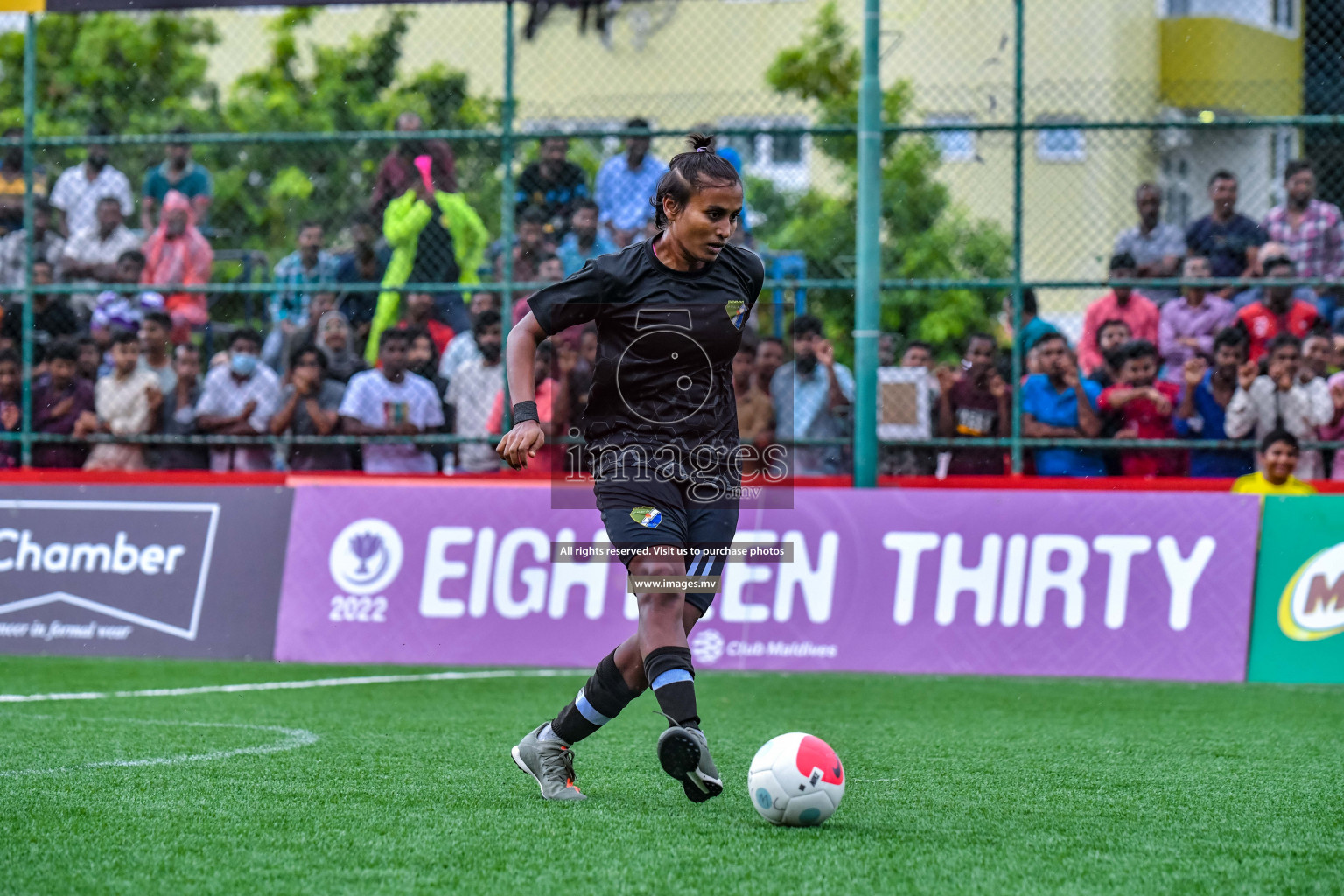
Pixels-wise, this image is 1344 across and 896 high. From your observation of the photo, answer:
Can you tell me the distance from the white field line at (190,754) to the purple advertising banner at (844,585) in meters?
2.72

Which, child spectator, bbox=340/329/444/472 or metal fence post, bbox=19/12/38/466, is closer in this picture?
child spectator, bbox=340/329/444/472

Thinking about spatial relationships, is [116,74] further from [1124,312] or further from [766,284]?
[1124,312]

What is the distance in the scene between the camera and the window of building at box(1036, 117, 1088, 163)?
407 inches

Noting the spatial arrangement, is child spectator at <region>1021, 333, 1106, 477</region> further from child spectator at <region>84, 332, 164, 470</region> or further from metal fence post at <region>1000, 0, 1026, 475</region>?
child spectator at <region>84, 332, 164, 470</region>

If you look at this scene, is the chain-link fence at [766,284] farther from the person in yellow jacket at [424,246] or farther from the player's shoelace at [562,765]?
the player's shoelace at [562,765]

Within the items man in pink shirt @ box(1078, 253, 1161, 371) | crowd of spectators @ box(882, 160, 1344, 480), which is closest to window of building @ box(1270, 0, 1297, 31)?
crowd of spectators @ box(882, 160, 1344, 480)

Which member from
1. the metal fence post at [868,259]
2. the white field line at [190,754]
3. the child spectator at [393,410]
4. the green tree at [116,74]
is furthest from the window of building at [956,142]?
the green tree at [116,74]

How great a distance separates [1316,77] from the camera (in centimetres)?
1248

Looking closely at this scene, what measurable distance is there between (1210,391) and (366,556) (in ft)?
17.7

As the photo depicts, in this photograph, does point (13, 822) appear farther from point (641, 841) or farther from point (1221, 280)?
point (1221, 280)

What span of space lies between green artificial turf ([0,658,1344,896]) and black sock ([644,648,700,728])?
11.9 inches

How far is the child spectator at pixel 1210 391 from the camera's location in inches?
404

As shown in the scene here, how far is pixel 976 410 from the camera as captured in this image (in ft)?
34.8

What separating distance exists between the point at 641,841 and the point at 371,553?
5.77 meters
